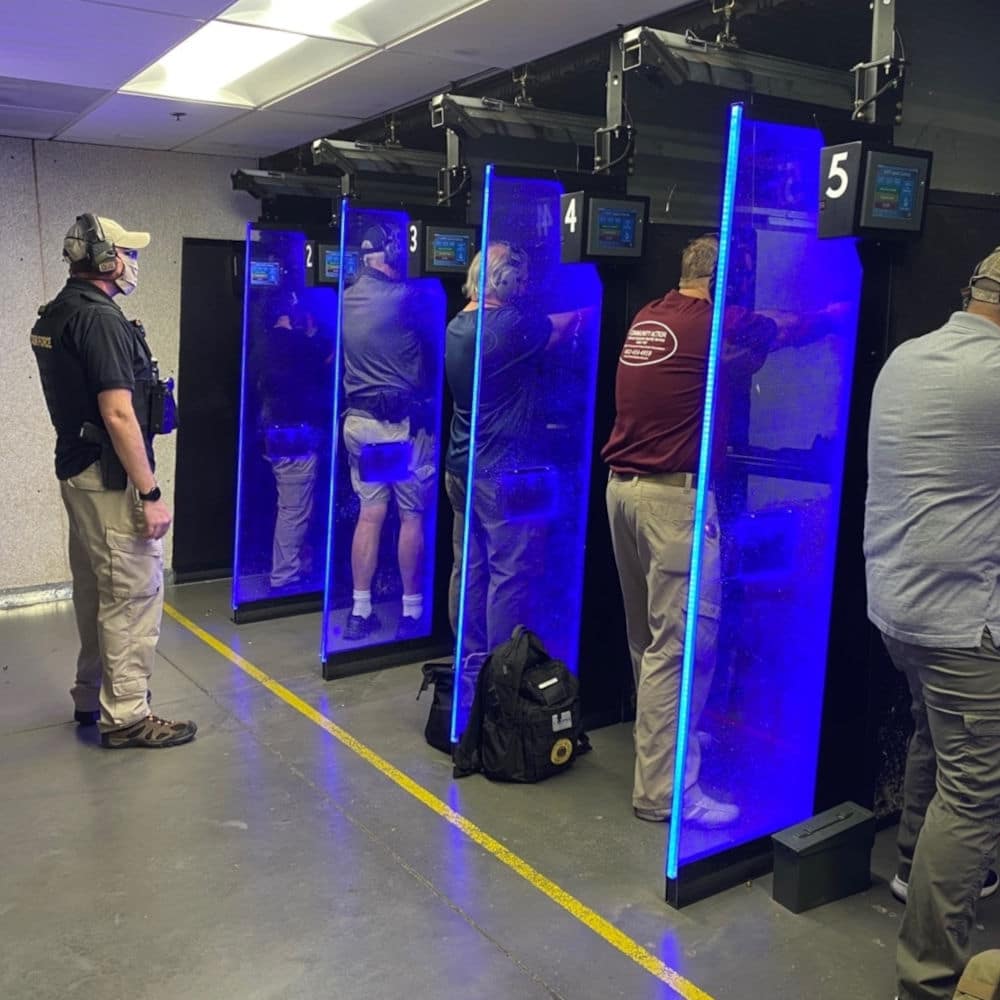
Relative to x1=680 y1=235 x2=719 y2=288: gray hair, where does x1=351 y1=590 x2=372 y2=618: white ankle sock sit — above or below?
below

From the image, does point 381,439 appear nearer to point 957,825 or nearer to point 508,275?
point 508,275

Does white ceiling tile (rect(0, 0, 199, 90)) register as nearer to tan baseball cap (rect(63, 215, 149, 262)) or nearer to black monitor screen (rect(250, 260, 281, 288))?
tan baseball cap (rect(63, 215, 149, 262))

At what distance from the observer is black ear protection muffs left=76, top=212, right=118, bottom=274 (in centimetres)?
361

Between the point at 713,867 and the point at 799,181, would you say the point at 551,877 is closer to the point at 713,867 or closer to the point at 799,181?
the point at 713,867

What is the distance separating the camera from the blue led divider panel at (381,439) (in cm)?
446

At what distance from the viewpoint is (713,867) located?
2799 mm

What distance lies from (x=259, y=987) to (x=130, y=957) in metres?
0.37

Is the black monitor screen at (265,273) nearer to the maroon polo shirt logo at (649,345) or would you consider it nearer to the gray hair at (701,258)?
the maroon polo shirt logo at (649,345)

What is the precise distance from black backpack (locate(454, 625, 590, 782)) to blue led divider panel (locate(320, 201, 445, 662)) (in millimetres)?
1263

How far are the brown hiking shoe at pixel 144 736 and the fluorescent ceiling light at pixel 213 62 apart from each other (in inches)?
99.9

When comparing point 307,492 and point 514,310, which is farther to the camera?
point 307,492

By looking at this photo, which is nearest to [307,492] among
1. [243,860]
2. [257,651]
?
[257,651]

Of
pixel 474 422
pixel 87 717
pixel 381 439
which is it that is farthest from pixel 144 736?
pixel 474 422

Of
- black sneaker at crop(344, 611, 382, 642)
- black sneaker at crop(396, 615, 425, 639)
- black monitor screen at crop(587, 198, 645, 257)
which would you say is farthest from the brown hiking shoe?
black monitor screen at crop(587, 198, 645, 257)
